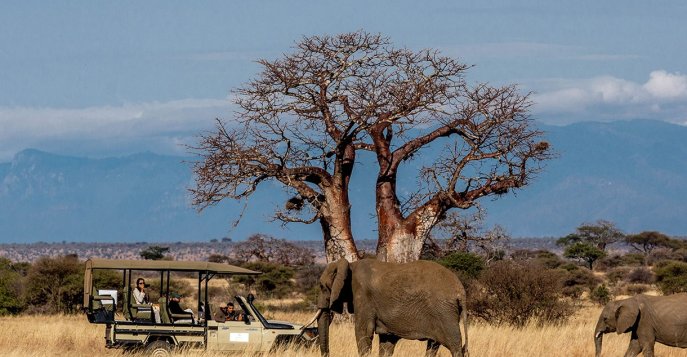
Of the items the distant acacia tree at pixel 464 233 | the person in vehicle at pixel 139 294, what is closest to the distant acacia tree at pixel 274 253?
the distant acacia tree at pixel 464 233

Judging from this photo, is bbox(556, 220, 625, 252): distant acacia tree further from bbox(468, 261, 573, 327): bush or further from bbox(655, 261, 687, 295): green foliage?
bbox(468, 261, 573, 327): bush

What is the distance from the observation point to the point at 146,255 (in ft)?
301

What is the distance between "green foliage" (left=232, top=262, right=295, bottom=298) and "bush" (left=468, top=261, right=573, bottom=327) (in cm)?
2327

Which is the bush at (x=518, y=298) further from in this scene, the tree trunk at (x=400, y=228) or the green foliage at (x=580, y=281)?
the green foliage at (x=580, y=281)

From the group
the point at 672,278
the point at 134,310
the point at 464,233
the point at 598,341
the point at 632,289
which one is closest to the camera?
the point at 598,341

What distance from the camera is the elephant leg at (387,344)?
20.6m

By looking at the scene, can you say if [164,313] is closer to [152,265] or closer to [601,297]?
[152,265]

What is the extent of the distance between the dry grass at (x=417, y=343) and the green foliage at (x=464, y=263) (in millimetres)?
9294

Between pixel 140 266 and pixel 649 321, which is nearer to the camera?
pixel 649 321

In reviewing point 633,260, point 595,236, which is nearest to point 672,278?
point 633,260

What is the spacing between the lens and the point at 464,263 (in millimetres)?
38031

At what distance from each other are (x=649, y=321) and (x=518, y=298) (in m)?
9.37

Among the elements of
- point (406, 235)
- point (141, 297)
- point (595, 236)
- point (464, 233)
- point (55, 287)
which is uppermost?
point (595, 236)

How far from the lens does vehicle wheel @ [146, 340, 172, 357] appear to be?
21.1 meters
